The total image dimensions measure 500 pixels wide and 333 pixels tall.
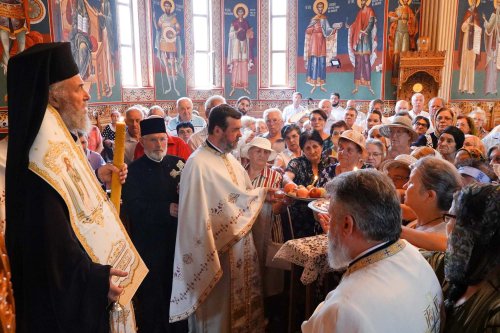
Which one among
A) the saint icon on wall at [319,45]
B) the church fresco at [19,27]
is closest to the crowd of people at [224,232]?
the church fresco at [19,27]

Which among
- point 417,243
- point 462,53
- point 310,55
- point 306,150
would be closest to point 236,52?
point 310,55

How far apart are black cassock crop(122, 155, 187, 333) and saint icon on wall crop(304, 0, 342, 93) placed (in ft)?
38.3

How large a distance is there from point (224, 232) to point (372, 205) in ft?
6.27

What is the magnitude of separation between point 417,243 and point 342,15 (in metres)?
13.1

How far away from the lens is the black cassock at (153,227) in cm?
362

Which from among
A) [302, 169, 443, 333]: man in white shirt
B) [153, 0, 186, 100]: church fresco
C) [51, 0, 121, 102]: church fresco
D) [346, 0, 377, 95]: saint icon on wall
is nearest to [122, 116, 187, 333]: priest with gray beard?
[302, 169, 443, 333]: man in white shirt

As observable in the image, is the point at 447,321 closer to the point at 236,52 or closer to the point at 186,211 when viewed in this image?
the point at 186,211

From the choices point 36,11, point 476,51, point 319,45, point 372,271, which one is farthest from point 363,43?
point 372,271

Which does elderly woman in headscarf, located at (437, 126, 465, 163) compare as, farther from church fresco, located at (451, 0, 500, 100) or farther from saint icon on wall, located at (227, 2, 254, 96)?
saint icon on wall, located at (227, 2, 254, 96)

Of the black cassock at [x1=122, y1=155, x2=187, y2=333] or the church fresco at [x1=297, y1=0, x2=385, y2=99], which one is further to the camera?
the church fresco at [x1=297, y1=0, x2=385, y2=99]

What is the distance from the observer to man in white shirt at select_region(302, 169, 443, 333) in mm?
1317

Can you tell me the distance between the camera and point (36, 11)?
7.56 m

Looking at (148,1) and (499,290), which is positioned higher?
(148,1)

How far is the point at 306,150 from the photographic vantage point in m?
4.23
